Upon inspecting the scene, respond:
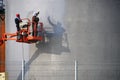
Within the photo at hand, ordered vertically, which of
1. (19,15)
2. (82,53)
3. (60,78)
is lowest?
(60,78)

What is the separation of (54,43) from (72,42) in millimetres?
691

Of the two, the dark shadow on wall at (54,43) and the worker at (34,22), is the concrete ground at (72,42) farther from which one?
the worker at (34,22)

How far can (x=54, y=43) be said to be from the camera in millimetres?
9883

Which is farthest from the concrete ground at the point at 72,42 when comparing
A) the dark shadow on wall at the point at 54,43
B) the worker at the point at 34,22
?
the worker at the point at 34,22

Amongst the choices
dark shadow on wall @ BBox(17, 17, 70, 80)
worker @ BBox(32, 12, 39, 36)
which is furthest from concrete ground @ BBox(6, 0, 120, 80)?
worker @ BBox(32, 12, 39, 36)

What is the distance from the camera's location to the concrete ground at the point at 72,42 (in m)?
9.77

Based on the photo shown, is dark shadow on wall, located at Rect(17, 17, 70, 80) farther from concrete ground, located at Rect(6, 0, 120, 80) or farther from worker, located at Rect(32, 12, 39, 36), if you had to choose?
worker, located at Rect(32, 12, 39, 36)

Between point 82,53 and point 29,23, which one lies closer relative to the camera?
point 29,23

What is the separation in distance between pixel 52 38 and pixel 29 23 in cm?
121

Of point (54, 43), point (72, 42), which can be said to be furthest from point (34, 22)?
point (72, 42)

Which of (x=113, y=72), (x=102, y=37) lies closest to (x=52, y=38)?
(x=102, y=37)

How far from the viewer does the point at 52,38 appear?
9891 millimetres

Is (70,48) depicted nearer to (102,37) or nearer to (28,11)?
(102,37)

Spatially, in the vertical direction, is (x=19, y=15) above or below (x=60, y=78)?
above
